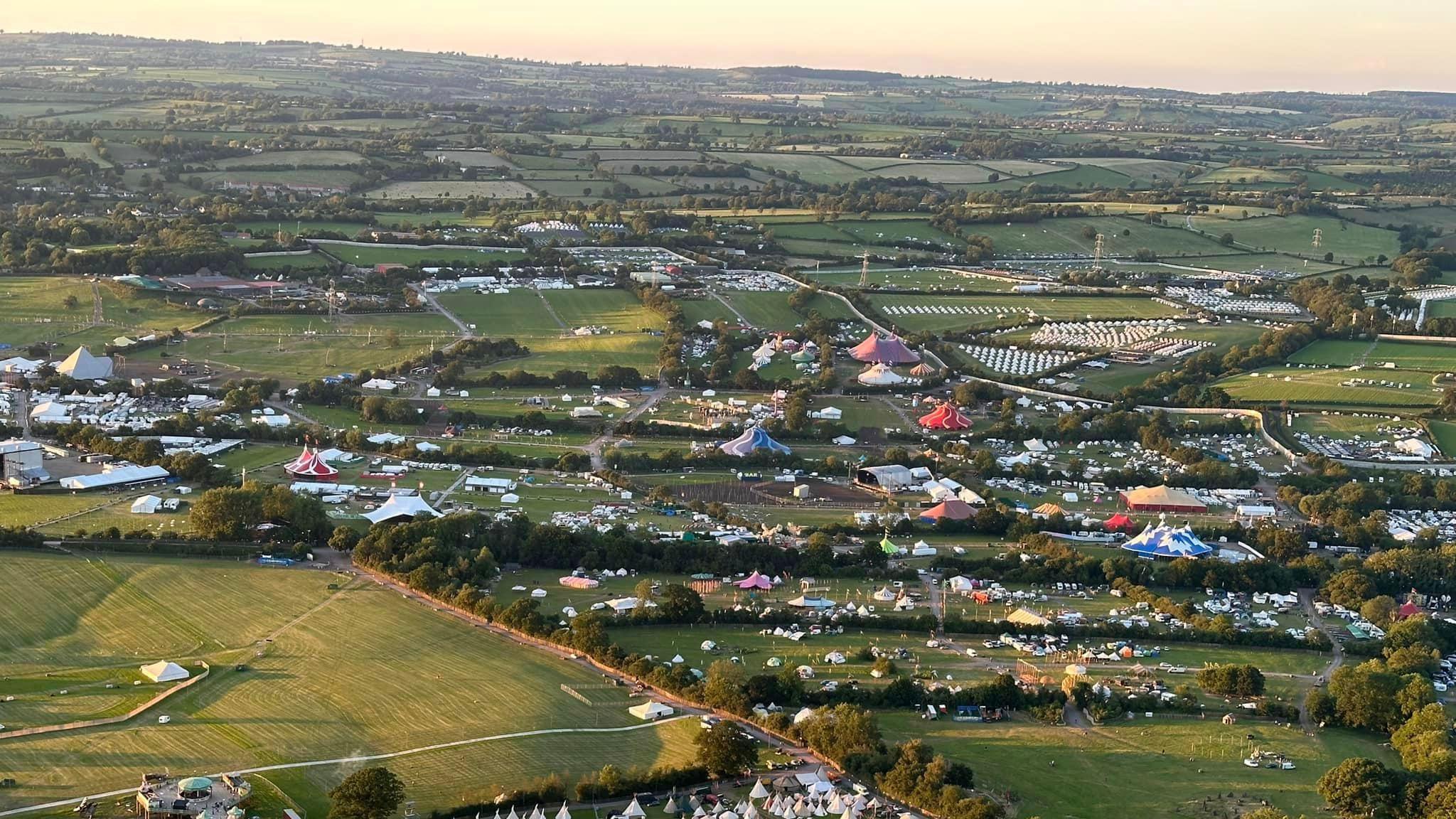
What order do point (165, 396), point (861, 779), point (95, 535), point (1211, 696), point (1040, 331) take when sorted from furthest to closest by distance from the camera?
point (1040, 331)
point (165, 396)
point (95, 535)
point (1211, 696)
point (861, 779)

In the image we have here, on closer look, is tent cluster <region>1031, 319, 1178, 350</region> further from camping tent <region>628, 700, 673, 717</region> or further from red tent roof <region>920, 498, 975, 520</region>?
camping tent <region>628, 700, 673, 717</region>

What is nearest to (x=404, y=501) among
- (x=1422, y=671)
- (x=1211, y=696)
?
(x=1211, y=696)

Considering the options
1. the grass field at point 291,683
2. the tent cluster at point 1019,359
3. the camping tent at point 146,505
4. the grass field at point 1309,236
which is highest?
the grass field at point 1309,236

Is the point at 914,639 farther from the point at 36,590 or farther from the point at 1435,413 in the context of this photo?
the point at 1435,413

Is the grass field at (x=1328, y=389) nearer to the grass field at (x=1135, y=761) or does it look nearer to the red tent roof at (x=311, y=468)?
the grass field at (x=1135, y=761)

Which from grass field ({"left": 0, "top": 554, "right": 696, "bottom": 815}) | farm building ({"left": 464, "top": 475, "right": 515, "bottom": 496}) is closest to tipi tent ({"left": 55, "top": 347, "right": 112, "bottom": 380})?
farm building ({"left": 464, "top": 475, "right": 515, "bottom": 496})

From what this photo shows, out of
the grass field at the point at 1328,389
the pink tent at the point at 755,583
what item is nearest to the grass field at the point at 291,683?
the pink tent at the point at 755,583

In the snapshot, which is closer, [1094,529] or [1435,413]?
[1094,529]
